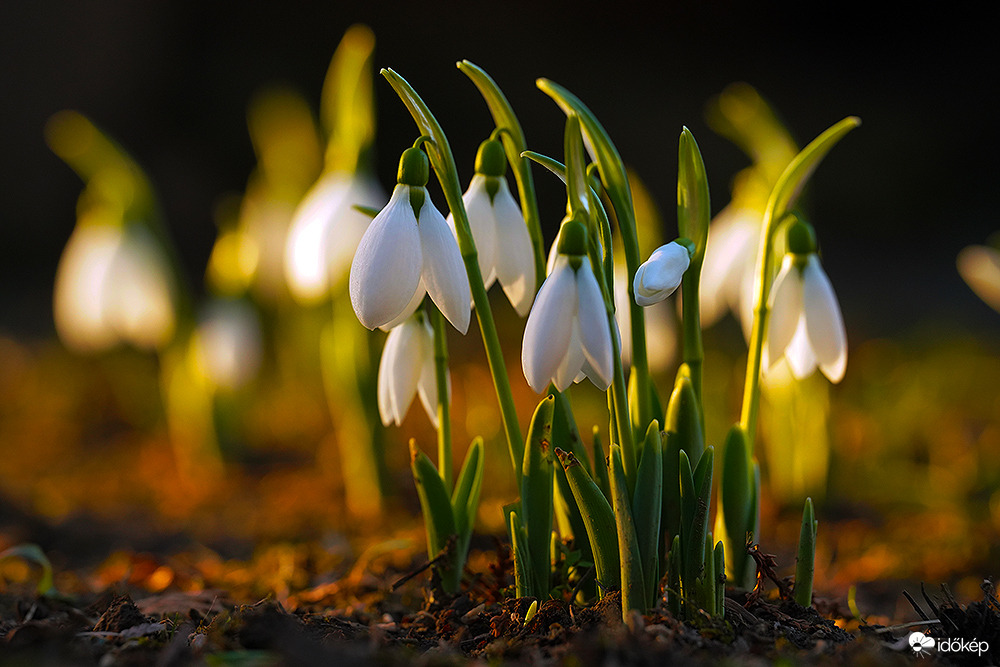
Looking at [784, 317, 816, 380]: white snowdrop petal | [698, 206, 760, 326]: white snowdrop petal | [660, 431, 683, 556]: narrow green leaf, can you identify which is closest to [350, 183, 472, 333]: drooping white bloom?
[660, 431, 683, 556]: narrow green leaf

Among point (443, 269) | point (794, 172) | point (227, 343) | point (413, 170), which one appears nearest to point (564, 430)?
point (443, 269)

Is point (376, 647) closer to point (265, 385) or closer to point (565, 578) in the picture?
point (565, 578)

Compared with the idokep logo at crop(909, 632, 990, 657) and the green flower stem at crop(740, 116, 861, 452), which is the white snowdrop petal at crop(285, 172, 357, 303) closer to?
the green flower stem at crop(740, 116, 861, 452)

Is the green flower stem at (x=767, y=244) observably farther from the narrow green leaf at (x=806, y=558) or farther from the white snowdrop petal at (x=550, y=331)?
the white snowdrop petal at (x=550, y=331)

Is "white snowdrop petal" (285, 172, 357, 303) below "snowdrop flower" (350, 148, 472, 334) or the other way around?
the other way around

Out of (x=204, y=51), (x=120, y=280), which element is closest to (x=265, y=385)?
(x=120, y=280)

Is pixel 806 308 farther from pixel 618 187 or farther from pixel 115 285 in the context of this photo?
pixel 115 285
